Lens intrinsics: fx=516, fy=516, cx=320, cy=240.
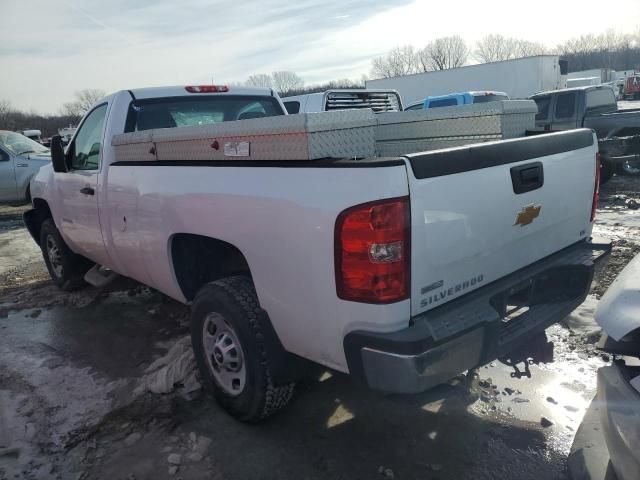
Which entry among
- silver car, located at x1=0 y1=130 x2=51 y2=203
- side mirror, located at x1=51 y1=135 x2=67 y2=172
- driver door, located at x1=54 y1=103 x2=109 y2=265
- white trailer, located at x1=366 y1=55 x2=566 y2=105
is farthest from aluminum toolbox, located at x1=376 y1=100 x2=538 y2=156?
white trailer, located at x1=366 y1=55 x2=566 y2=105

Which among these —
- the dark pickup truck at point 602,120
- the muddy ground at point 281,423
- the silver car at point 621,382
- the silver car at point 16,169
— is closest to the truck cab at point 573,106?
the dark pickup truck at point 602,120

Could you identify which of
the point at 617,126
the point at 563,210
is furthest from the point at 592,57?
the point at 563,210

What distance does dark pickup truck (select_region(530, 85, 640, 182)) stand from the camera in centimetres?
998

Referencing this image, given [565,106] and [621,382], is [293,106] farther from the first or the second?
[621,382]

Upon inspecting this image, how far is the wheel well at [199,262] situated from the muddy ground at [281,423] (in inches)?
25.7

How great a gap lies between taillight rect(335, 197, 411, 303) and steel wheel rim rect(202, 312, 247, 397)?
100 cm

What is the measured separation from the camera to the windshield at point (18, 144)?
11.8 m

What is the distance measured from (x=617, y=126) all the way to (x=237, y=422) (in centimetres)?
1002

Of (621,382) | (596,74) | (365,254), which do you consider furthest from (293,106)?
(596,74)

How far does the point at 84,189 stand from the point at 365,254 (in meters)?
3.15

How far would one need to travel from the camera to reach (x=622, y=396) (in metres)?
1.83

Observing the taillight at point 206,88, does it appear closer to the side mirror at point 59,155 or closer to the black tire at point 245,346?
the side mirror at point 59,155

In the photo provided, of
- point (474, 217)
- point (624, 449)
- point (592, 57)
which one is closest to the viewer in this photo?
point (624, 449)

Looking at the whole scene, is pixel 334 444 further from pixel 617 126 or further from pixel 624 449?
pixel 617 126
